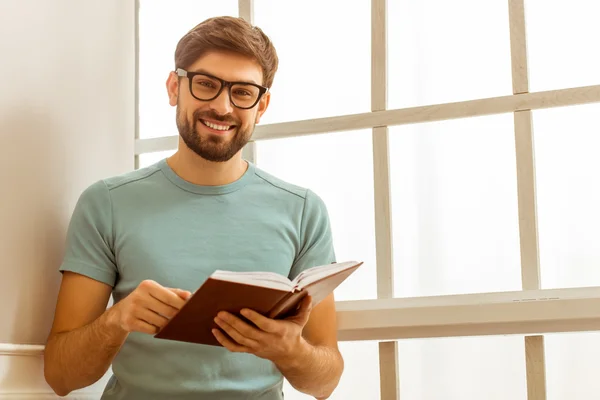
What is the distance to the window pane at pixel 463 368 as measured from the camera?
199cm

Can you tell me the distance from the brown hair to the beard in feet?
0.46

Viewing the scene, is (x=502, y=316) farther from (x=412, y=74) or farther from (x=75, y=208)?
(x=75, y=208)

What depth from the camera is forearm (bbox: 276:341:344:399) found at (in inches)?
69.1

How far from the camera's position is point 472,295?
79.1 inches

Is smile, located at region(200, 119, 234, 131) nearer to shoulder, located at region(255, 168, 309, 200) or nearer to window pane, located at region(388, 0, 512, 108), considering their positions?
shoulder, located at region(255, 168, 309, 200)

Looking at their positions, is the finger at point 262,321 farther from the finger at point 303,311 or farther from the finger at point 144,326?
the finger at point 144,326

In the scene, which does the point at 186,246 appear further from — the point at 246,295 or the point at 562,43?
the point at 562,43

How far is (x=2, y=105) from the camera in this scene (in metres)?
1.85

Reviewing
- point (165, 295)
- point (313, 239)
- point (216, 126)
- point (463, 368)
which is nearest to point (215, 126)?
point (216, 126)

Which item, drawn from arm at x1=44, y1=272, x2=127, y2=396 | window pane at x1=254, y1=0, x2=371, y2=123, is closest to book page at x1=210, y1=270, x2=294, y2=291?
arm at x1=44, y1=272, x2=127, y2=396

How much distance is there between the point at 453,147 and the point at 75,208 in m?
0.97

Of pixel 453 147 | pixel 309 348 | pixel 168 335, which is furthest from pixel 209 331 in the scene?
pixel 453 147

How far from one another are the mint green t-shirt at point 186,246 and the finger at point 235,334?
0.36 metres

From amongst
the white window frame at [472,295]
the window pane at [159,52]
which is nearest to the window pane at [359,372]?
the white window frame at [472,295]
